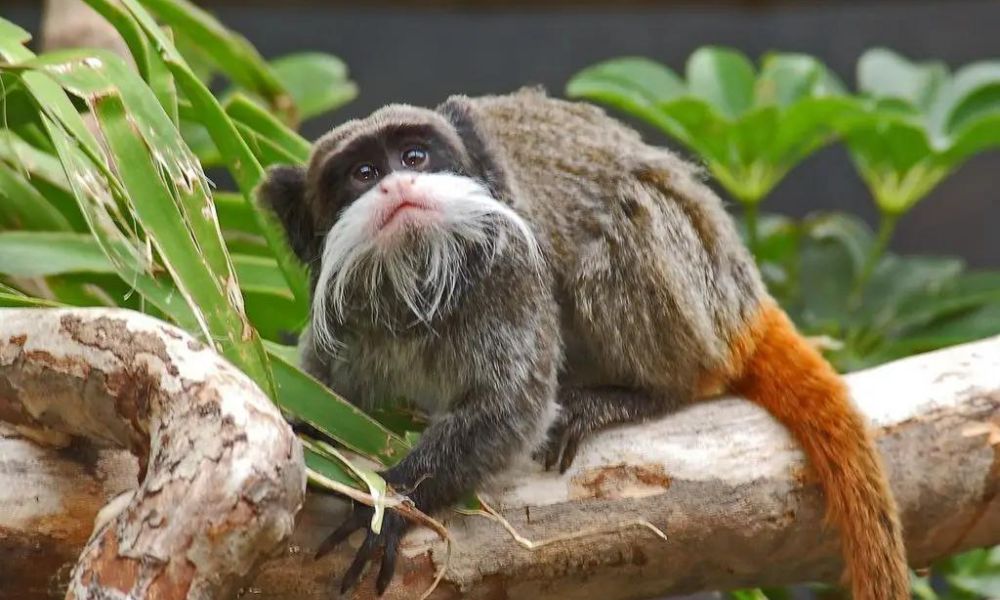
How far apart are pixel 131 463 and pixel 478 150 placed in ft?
3.05

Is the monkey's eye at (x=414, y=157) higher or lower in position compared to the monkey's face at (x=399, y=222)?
higher

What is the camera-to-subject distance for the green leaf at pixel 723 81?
3.46m

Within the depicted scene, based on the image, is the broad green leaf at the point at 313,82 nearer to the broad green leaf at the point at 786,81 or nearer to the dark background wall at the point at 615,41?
the dark background wall at the point at 615,41

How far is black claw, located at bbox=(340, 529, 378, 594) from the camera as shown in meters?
1.75

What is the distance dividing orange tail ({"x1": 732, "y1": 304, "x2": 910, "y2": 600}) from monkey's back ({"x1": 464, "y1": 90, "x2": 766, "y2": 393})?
19cm

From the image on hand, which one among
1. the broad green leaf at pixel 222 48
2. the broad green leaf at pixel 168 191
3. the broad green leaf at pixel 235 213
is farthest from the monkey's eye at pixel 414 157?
the broad green leaf at pixel 222 48

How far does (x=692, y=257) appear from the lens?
7.72 ft

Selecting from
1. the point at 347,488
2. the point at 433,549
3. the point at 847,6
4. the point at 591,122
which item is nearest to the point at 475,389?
the point at 433,549

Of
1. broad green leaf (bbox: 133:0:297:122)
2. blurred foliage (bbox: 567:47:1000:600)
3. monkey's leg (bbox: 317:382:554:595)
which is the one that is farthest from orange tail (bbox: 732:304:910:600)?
broad green leaf (bbox: 133:0:297:122)

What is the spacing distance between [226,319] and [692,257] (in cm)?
109

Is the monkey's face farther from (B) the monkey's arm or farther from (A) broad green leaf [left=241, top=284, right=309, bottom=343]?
(A) broad green leaf [left=241, top=284, right=309, bottom=343]

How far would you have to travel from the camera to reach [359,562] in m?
1.75

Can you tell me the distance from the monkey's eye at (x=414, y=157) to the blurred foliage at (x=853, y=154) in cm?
123

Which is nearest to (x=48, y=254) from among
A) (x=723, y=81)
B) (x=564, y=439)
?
(x=564, y=439)
